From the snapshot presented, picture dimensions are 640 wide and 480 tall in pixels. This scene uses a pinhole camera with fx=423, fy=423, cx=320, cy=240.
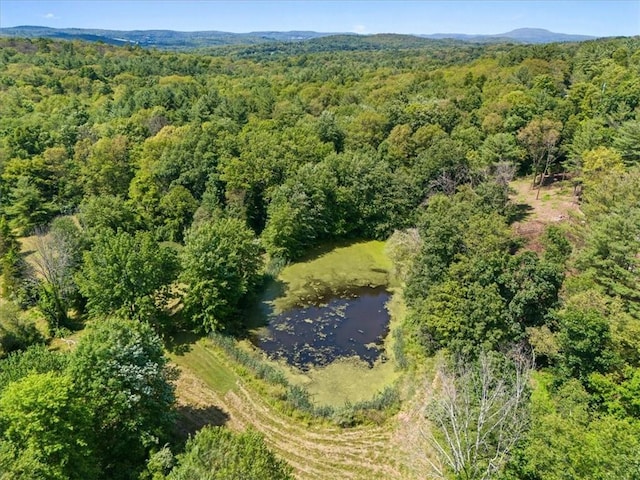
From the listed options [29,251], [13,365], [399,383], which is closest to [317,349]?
[399,383]

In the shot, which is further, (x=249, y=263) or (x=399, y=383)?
(x=249, y=263)

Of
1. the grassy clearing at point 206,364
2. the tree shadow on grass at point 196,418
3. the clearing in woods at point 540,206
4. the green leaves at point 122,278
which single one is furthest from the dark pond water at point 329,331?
the clearing in woods at point 540,206

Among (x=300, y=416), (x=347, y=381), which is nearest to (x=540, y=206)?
(x=347, y=381)

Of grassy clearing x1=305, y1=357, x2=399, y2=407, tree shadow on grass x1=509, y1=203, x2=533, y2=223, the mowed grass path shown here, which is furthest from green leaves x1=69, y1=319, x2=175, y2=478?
tree shadow on grass x1=509, y1=203, x2=533, y2=223

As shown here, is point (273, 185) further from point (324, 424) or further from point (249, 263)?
point (324, 424)

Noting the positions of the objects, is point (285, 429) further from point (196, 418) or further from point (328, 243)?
point (328, 243)

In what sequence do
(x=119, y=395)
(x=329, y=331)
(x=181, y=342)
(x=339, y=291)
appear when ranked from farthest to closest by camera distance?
(x=339, y=291), (x=329, y=331), (x=181, y=342), (x=119, y=395)

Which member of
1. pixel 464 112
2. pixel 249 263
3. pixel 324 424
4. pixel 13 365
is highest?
pixel 464 112
